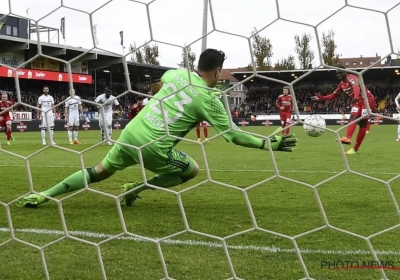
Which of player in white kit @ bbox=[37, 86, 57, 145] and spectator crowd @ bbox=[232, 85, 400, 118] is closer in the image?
player in white kit @ bbox=[37, 86, 57, 145]

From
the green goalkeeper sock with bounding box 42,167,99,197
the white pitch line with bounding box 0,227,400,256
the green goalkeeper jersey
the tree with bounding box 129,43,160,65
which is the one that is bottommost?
the white pitch line with bounding box 0,227,400,256

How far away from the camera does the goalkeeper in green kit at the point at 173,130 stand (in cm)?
279

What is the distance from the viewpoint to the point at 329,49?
2.35 meters

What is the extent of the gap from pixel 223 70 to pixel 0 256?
1474 mm

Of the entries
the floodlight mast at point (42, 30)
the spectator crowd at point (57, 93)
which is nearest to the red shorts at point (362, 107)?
the spectator crowd at point (57, 93)

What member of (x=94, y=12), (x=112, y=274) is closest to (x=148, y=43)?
(x=94, y=12)

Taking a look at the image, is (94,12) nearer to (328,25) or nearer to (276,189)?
(328,25)

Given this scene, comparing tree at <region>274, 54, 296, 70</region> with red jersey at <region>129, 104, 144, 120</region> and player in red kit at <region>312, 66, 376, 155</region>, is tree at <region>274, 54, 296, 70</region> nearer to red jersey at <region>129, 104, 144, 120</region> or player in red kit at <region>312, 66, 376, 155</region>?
player in red kit at <region>312, 66, 376, 155</region>

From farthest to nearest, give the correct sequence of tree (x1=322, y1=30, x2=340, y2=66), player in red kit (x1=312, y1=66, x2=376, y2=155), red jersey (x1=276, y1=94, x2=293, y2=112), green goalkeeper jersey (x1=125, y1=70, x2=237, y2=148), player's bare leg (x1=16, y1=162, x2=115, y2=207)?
player's bare leg (x1=16, y1=162, x2=115, y2=207)
red jersey (x1=276, y1=94, x2=293, y2=112)
green goalkeeper jersey (x1=125, y1=70, x2=237, y2=148)
player in red kit (x1=312, y1=66, x2=376, y2=155)
tree (x1=322, y1=30, x2=340, y2=66)

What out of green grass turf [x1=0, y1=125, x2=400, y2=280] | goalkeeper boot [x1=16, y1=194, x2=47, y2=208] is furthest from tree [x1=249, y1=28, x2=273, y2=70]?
goalkeeper boot [x1=16, y1=194, x2=47, y2=208]

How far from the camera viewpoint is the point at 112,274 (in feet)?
7.60

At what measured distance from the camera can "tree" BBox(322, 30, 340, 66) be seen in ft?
7.34

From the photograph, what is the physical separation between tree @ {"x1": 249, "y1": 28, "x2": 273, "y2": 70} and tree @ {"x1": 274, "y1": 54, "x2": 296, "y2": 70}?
3.7 inches

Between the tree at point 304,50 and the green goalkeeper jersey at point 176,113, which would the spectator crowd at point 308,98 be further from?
the green goalkeeper jersey at point 176,113
